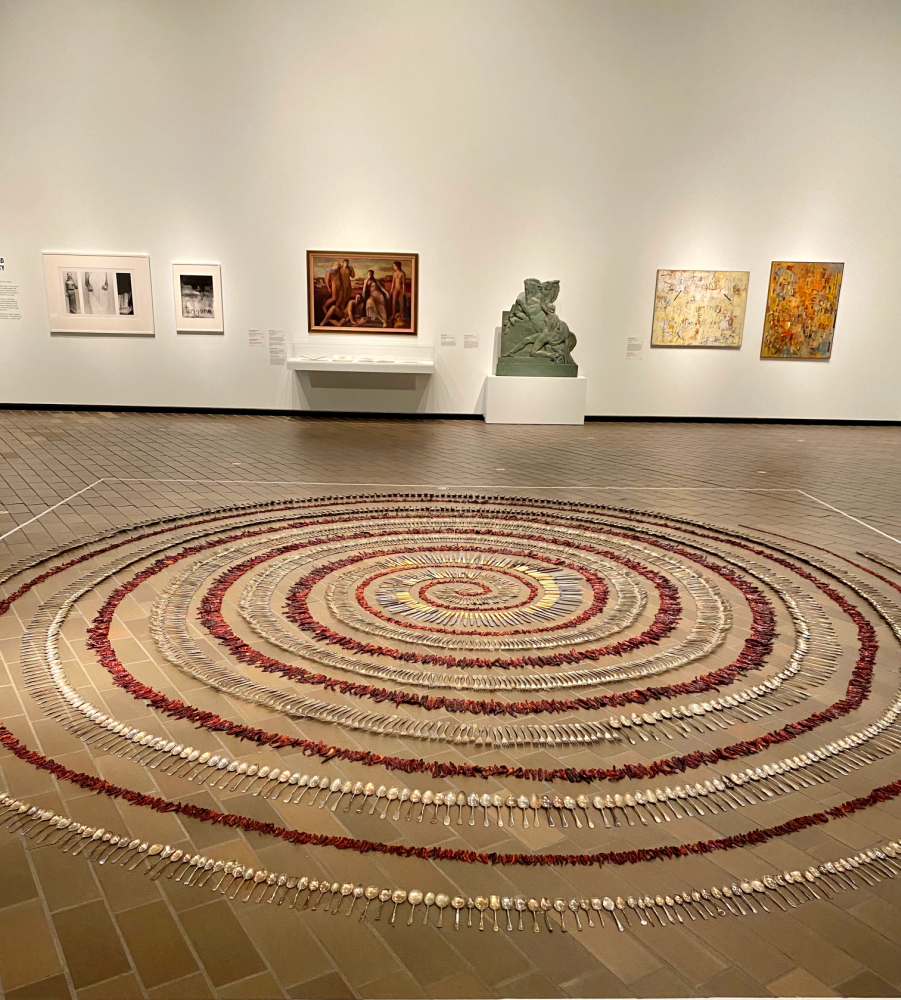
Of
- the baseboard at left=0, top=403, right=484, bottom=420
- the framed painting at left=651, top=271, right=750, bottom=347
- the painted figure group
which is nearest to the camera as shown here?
the painted figure group

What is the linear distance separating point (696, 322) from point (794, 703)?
11.1 m

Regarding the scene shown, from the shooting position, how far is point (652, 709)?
12.3 feet

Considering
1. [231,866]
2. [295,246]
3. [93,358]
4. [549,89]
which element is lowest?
[231,866]

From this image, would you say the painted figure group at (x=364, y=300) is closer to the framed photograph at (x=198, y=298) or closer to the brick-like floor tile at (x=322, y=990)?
the framed photograph at (x=198, y=298)

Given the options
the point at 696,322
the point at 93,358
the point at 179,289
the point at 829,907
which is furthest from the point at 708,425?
the point at 829,907

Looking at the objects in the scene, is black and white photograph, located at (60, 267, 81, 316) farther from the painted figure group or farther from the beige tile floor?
the beige tile floor

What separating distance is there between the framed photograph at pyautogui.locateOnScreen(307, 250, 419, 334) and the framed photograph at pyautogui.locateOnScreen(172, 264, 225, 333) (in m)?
1.52

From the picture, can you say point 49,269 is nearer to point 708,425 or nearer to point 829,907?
point 708,425

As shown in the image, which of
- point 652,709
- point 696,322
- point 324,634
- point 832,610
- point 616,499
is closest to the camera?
point 652,709

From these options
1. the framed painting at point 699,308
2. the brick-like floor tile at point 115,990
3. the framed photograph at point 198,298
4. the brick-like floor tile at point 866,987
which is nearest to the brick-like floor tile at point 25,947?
the brick-like floor tile at point 115,990

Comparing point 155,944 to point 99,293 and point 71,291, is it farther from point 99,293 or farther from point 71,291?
point 71,291

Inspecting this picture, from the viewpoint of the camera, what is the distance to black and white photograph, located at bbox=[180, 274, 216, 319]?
42.8ft

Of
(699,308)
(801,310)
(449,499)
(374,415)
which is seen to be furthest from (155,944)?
(801,310)

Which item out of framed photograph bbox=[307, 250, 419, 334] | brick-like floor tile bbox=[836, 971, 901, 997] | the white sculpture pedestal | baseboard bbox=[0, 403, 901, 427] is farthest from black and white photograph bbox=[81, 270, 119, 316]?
brick-like floor tile bbox=[836, 971, 901, 997]
